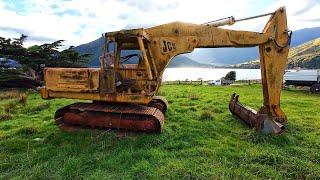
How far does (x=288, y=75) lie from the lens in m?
35.2

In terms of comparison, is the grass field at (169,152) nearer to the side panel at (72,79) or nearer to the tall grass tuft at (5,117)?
the side panel at (72,79)

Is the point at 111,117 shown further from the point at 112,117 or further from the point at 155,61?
the point at 155,61

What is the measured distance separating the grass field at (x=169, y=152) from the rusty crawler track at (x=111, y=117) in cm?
30

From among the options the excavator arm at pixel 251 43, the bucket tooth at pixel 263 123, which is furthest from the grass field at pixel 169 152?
the excavator arm at pixel 251 43

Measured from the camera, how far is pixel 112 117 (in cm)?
1074

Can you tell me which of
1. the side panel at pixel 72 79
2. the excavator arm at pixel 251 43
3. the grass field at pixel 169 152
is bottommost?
the grass field at pixel 169 152

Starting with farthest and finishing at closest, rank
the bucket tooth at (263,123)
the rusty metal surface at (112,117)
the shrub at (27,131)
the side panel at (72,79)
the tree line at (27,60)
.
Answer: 1. the tree line at (27,60)
2. the shrub at (27,131)
3. the side panel at (72,79)
4. the rusty metal surface at (112,117)
5. the bucket tooth at (263,123)

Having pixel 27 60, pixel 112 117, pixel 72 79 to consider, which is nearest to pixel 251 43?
pixel 112 117

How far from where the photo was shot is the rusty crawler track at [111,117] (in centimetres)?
1039

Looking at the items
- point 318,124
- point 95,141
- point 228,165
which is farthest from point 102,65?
point 318,124

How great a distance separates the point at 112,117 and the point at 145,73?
176 centimetres

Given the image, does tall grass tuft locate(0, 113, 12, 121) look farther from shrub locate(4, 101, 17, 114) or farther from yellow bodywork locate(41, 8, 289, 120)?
yellow bodywork locate(41, 8, 289, 120)

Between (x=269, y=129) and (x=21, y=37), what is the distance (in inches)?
1241

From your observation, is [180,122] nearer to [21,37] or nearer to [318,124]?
[318,124]
